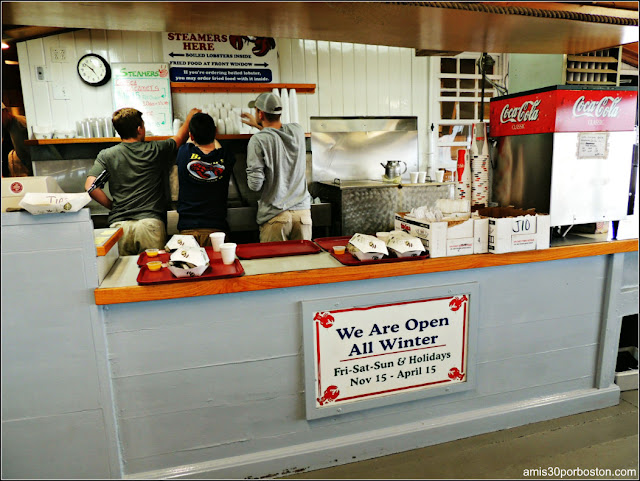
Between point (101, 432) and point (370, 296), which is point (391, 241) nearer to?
point (370, 296)

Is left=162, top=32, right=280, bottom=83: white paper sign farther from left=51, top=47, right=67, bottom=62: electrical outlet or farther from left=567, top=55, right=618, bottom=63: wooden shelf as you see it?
left=567, top=55, right=618, bottom=63: wooden shelf

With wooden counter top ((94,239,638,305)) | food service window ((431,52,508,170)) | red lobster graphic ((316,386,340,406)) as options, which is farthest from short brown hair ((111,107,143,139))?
food service window ((431,52,508,170))

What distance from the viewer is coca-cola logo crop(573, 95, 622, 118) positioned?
2.27 metres

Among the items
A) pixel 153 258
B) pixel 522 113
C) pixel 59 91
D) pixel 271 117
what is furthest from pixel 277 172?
pixel 59 91

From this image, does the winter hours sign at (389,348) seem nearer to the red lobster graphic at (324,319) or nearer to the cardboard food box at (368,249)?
the red lobster graphic at (324,319)

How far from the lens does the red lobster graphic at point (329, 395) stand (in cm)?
204

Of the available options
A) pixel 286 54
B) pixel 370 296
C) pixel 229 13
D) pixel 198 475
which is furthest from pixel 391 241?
pixel 286 54

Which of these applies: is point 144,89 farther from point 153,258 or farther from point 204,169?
point 153,258

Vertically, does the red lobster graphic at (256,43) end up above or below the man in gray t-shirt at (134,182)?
→ above

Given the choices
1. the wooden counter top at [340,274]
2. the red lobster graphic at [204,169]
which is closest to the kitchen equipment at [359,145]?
the red lobster graphic at [204,169]

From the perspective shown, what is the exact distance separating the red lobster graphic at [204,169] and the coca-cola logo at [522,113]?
1.94 m

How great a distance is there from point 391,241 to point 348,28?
0.94 m

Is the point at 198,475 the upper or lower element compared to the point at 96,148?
lower

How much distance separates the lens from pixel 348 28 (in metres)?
1.91
